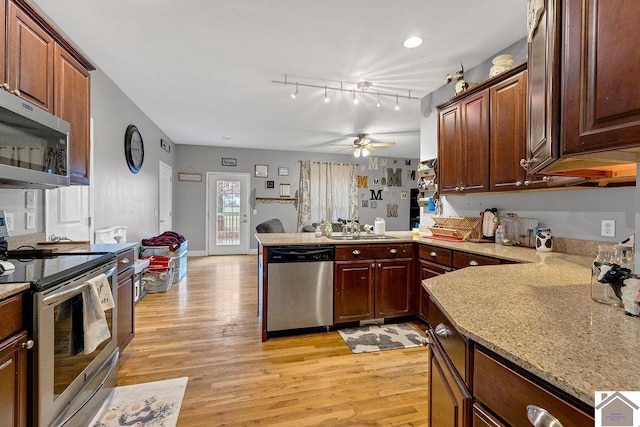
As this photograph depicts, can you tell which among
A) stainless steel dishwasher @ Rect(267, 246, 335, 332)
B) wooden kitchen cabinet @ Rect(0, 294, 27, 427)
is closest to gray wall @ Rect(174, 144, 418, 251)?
stainless steel dishwasher @ Rect(267, 246, 335, 332)

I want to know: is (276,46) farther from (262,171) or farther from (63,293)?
(262,171)

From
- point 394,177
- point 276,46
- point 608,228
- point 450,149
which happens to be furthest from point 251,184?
point 608,228

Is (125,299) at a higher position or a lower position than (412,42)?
lower

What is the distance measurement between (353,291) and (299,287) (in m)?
0.55

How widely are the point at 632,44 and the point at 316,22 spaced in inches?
83.7

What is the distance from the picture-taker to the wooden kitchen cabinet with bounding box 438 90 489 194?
264 cm

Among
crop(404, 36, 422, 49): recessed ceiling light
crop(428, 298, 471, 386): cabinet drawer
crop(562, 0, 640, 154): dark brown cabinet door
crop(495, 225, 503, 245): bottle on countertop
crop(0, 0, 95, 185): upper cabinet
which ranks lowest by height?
crop(428, 298, 471, 386): cabinet drawer

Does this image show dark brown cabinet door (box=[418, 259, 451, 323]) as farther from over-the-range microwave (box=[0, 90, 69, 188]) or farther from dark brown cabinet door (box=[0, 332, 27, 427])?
over-the-range microwave (box=[0, 90, 69, 188])

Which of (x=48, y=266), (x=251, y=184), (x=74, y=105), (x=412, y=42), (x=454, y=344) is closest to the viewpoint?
(x=454, y=344)

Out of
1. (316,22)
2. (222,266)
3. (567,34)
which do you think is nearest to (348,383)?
(567,34)

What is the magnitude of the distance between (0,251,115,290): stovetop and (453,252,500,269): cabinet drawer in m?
2.57

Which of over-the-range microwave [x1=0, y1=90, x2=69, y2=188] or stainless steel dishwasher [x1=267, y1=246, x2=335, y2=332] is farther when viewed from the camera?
stainless steel dishwasher [x1=267, y1=246, x2=335, y2=332]

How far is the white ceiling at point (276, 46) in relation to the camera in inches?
86.4

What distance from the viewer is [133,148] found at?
407 centimetres
